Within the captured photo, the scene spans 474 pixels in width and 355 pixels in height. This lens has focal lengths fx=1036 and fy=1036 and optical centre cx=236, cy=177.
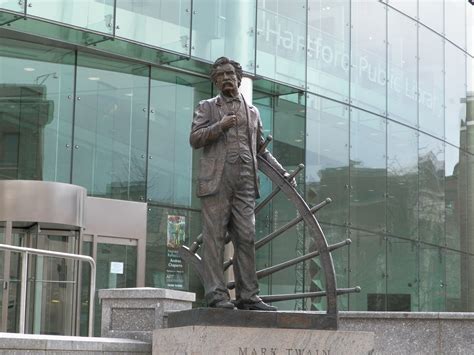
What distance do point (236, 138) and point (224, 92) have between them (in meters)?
0.53

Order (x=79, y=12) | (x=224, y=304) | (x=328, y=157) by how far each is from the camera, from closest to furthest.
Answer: (x=224, y=304), (x=79, y=12), (x=328, y=157)

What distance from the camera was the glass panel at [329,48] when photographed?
24.9 m

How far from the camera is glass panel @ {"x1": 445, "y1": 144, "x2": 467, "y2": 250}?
29.8m

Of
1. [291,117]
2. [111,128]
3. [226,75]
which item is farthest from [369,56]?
[226,75]

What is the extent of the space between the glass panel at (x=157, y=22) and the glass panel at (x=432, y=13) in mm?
10091

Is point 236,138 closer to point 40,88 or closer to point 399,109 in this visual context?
point 40,88

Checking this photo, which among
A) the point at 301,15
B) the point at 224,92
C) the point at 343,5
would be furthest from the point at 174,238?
the point at 224,92

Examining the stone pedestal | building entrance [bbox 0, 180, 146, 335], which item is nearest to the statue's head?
the stone pedestal

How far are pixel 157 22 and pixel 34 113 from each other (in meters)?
3.15

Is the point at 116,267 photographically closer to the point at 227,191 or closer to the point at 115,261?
the point at 115,261

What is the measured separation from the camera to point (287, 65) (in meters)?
24.0

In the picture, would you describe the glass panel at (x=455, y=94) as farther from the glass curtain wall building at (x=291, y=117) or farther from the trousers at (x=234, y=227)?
the trousers at (x=234, y=227)

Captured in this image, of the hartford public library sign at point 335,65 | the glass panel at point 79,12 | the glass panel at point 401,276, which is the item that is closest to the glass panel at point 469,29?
the hartford public library sign at point 335,65

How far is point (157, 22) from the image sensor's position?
831 inches
